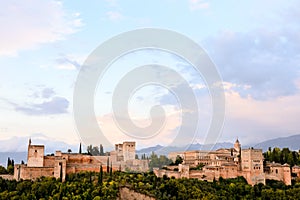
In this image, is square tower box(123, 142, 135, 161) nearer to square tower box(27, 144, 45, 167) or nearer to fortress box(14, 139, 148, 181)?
fortress box(14, 139, 148, 181)

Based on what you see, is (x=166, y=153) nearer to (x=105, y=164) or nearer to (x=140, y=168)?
(x=140, y=168)

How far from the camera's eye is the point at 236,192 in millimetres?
38469

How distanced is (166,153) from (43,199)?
25.1m

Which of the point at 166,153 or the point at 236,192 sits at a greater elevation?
the point at 166,153

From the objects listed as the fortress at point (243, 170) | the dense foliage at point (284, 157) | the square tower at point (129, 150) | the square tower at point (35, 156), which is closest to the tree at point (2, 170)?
the square tower at point (35, 156)

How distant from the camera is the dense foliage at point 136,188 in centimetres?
3406

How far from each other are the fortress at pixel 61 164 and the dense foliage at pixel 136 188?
1.00 meters

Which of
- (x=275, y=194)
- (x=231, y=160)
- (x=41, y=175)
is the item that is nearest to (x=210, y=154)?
(x=231, y=160)

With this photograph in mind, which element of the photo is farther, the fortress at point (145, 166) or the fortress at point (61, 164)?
the fortress at point (145, 166)

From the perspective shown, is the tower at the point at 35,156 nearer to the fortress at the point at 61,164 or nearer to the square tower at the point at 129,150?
the fortress at the point at 61,164

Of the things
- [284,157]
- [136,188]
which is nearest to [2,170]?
[136,188]

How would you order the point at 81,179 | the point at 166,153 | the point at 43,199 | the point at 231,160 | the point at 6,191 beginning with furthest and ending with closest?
1. the point at 166,153
2. the point at 231,160
3. the point at 81,179
4. the point at 6,191
5. the point at 43,199

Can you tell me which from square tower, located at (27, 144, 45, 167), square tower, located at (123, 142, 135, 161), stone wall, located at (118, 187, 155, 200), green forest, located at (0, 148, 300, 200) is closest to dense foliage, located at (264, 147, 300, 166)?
green forest, located at (0, 148, 300, 200)

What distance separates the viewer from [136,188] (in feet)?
118
